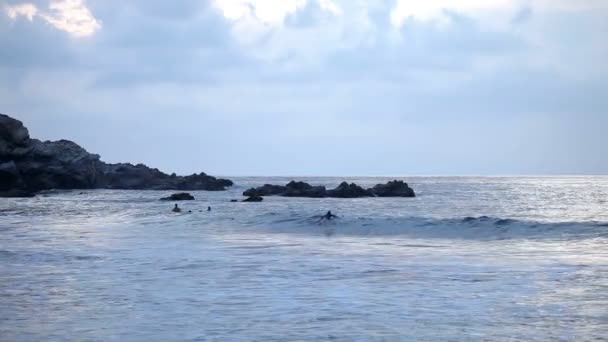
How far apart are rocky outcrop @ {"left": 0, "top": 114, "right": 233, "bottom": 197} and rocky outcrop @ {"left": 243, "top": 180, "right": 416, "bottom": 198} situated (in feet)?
67.7

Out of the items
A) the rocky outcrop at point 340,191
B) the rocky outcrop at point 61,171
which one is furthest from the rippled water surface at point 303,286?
the rocky outcrop at point 61,171

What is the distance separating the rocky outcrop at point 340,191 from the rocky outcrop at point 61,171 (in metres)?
20.6

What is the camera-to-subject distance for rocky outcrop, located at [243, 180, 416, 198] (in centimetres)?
7156

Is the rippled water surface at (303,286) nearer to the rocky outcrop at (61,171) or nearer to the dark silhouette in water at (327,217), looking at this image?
the dark silhouette in water at (327,217)

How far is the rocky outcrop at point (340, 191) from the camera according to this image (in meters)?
71.6

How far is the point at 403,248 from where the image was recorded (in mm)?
23359

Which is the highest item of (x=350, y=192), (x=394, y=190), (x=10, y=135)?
(x=10, y=135)

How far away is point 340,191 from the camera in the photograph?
238 ft

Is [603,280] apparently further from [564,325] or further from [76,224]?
[76,224]

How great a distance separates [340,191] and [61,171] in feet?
117

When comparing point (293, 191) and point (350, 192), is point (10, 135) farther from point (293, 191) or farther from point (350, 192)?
point (350, 192)

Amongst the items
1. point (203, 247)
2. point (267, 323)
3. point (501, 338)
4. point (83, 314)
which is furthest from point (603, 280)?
point (203, 247)

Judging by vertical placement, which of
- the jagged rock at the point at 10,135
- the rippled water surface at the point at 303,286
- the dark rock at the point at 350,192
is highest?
the jagged rock at the point at 10,135

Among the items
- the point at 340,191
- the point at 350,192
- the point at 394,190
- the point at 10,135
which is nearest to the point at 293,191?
the point at 340,191
